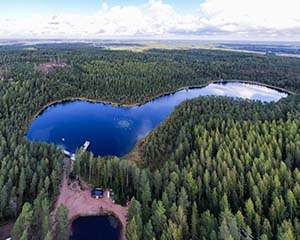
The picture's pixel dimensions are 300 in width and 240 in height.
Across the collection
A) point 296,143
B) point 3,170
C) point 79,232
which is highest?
point 296,143

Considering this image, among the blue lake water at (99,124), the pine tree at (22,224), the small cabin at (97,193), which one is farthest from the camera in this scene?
the blue lake water at (99,124)

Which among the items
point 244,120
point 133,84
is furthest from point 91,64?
point 244,120

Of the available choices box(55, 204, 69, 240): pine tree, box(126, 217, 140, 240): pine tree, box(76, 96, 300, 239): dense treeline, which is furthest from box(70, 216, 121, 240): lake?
box(126, 217, 140, 240): pine tree

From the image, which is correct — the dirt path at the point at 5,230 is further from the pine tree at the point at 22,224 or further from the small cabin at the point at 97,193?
the small cabin at the point at 97,193

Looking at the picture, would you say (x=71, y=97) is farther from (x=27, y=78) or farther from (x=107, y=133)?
Answer: (x=107, y=133)

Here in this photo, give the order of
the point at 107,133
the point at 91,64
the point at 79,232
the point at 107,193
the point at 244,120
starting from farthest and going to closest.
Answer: the point at 91,64 → the point at 107,133 → the point at 244,120 → the point at 107,193 → the point at 79,232

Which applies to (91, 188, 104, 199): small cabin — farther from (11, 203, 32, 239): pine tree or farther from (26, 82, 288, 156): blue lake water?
(26, 82, 288, 156): blue lake water

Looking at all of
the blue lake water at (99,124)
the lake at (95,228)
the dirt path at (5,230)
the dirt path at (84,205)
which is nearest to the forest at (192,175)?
the dirt path at (5,230)
